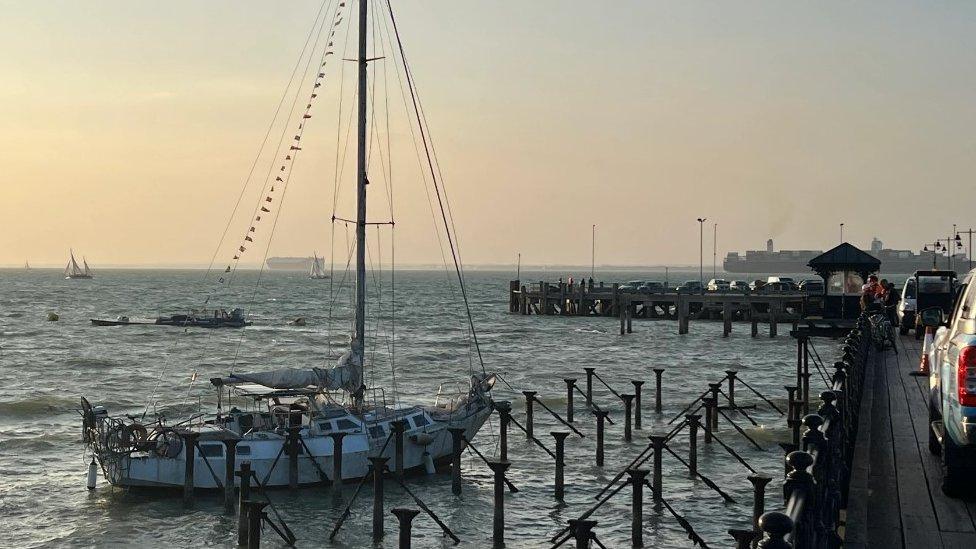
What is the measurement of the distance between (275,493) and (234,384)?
3.76 meters

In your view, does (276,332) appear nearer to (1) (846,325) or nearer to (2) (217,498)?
(1) (846,325)

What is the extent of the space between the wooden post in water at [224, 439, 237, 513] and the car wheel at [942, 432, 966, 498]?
15.7 m

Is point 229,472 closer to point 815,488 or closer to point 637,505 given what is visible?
point 637,505

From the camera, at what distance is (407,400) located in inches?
1644

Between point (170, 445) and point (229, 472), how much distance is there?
2.46 m

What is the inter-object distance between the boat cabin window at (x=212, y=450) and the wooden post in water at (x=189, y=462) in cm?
29

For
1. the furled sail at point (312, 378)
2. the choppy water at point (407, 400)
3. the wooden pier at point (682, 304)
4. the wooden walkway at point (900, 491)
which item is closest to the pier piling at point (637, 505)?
the choppy water at point (407, 400)

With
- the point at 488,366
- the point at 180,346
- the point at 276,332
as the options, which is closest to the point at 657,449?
Result: the point at 488,366

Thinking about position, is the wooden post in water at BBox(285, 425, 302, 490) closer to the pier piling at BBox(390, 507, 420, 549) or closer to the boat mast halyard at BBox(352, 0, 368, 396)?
the boat mast halyard at BBox(352, 0, 368, 396)

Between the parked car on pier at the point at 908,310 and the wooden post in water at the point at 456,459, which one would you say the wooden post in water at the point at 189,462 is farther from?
the parked car on pier at the point at 908,310

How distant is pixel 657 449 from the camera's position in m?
22.2

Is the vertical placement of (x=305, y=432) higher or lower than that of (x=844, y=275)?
lower

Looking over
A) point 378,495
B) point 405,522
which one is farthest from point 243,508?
point 405,522

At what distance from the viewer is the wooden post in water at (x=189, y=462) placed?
23.7m
